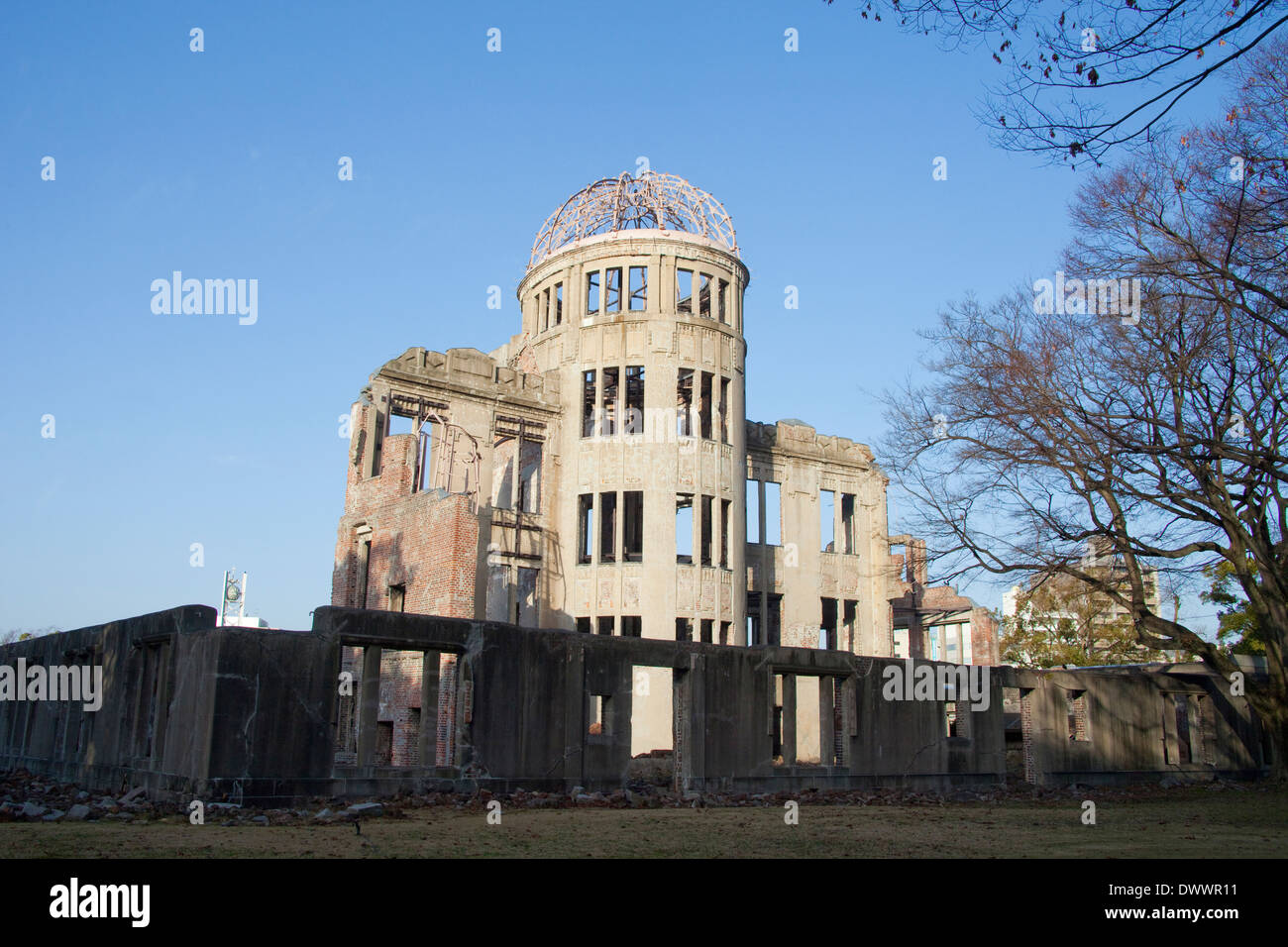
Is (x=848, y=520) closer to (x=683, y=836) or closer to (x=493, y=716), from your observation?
(x=493, y=716)

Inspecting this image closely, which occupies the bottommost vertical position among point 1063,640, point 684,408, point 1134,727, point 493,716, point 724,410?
point 1134,727

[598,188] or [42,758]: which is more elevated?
[598,188]

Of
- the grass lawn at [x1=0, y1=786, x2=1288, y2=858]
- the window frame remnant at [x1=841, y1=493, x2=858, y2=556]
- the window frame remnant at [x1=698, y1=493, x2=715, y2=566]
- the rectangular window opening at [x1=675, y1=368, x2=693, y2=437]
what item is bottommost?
the grass lawn at [x1=0, y1=786, x2=1288, y2=858]

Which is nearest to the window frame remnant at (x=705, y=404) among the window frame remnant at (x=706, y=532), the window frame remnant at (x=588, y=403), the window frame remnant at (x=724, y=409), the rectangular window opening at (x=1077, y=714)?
the window frame remnant at (x=724, y=409)

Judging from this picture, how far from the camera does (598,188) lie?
31.0 metres

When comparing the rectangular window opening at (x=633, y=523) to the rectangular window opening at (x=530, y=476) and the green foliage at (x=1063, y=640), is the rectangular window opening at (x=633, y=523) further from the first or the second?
the green foliage at (x=1063, y=640)

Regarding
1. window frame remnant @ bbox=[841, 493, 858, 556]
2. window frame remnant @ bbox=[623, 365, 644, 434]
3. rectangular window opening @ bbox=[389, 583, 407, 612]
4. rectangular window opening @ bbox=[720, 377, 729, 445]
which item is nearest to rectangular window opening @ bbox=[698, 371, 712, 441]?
rectangular window opening @ bbox=[720, 377, 729, 445]

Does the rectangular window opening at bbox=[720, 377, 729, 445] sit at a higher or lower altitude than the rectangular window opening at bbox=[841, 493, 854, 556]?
higher

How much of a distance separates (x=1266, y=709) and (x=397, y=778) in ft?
65.5

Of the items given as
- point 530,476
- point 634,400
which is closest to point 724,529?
point 634,400

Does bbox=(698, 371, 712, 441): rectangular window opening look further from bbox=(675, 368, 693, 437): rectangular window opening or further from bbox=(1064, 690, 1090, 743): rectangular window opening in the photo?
bbox=(1064, 690, 1090, 743): rectangular window opening

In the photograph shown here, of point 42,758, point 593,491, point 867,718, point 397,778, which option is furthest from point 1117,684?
point 42,758

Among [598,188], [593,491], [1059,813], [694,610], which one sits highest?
[598,188]
